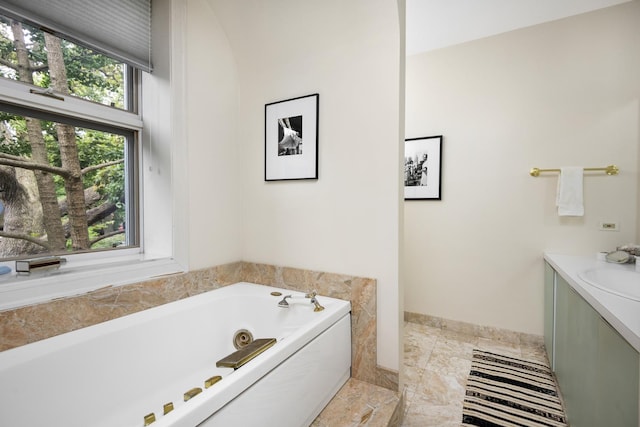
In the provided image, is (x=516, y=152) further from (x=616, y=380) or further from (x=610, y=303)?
(x=616, y=380)

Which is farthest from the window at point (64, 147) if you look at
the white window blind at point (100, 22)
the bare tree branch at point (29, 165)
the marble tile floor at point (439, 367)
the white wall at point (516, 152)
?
the white wall at point (516, 152)

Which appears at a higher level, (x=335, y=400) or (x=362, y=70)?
(x=362, y=70)

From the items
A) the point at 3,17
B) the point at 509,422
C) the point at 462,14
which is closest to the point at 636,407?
the point at 509,422

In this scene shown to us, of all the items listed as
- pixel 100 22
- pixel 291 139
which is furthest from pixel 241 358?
pixel 100 22

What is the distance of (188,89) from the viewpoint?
5.98 feet

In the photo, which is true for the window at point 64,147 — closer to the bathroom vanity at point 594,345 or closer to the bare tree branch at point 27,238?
the bare tree branch at point 27,238

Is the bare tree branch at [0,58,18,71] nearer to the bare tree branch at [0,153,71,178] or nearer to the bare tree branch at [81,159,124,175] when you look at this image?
the bare tree branch at [0,153,71,178]

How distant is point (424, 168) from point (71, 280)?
9.10ft

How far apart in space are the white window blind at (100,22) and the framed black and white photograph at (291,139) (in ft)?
2.74

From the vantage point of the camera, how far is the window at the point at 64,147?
54.2 inches

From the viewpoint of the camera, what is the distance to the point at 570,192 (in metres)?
2.21

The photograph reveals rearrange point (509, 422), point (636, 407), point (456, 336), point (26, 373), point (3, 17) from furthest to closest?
point (456, 336), point (509, 422), point (3, 17), point (26, 373), point (636, 407)

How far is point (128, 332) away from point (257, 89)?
1.73m

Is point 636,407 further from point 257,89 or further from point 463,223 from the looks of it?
point 257,89
